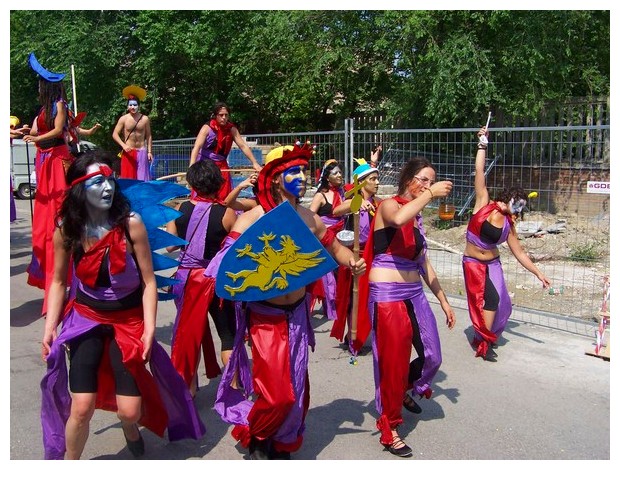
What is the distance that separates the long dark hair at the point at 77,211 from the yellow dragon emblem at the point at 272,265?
2.29ft

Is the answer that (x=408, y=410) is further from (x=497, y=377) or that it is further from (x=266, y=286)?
(x=266, y=286)

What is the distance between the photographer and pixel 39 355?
5.64 m

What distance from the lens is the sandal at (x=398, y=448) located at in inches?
154

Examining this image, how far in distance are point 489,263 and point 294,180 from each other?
10.0 feet

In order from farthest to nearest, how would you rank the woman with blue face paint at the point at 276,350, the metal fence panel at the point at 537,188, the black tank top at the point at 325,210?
the metal fence panel at the point at 537,188, the black tank top at the point at 325,210, the woman with blue face paint at the point at 276,350

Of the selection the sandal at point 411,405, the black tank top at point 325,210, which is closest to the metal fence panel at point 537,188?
the black tank top at point 325,210

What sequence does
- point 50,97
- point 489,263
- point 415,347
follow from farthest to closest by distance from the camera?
1. point 50,97
2. point 489,263
3. point 415,347

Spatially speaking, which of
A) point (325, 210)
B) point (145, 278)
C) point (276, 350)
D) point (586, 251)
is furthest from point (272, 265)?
point (586, 251)

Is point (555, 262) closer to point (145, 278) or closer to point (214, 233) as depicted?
point (214, 233)

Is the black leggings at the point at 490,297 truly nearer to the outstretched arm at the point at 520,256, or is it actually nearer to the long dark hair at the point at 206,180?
the outstretched arm at the point at 520,256

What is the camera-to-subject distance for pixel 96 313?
3463mm

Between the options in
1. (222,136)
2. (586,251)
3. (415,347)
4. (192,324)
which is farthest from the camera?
(586,251)

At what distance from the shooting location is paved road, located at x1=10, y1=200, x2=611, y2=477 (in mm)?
3991

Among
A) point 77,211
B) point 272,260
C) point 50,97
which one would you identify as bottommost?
point 272,260
